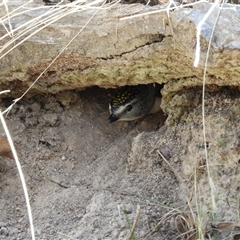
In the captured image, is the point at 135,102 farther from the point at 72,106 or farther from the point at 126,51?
the point at 126,51

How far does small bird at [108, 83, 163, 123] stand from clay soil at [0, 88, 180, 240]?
0.20ft

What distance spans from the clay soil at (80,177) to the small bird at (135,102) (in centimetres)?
6

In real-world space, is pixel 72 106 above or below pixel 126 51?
below

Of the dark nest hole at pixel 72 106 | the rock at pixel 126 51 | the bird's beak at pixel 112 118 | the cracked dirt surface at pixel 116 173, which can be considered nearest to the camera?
the rock at pixel 126 51

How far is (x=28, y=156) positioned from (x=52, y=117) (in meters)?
0.26

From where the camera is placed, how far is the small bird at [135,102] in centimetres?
323

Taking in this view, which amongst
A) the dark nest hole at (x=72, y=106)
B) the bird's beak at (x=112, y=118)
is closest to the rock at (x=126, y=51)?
the dark nest hole at (x=72, y=106)

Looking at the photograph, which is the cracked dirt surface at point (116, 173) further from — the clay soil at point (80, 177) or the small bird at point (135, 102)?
the small bird at point (135, 102)

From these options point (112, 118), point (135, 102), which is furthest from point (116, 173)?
point (135, 102)

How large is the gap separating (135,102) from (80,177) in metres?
0.72

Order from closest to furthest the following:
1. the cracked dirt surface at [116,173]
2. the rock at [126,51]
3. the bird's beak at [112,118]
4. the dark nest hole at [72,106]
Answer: the rock at [126,51] < the cracked dirt surface at [116,173] < the dark nest hole at [72,106] < the bird's beak at [112,118]

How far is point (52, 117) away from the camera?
9.84 ft

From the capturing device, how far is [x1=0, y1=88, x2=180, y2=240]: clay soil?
7.77 feet

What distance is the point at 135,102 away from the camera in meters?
3.31
